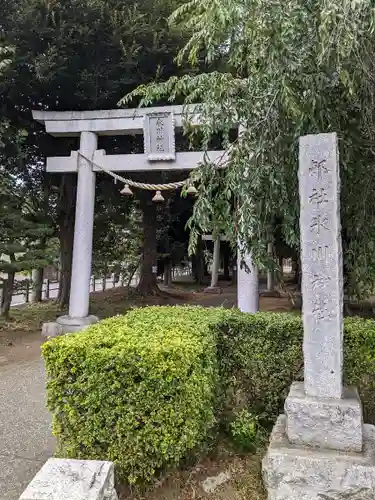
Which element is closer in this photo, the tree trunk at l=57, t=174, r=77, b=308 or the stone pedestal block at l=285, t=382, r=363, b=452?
the stone pedestal block at l=285, t=382, r=363, b=452

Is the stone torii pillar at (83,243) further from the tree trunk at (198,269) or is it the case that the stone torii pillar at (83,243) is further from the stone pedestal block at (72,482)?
the tree trunk at (198,269)

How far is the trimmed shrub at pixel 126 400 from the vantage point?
92.3 inches

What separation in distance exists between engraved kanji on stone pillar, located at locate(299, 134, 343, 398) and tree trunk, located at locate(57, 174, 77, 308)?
26.4 ft

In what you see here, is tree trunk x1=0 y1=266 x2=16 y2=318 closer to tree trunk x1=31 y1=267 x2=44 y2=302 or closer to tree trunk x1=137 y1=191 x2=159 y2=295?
tree trunk x1=31 y1=267 x2=44 y2=302

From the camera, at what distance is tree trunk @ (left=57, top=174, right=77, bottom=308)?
963 centimetres

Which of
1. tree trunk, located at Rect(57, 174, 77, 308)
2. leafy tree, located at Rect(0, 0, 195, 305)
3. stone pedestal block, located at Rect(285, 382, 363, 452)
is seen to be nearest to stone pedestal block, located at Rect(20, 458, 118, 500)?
stone pedestal block, located at Rect(285, 382, 363, 452)

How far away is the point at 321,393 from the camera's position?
2.52 metres

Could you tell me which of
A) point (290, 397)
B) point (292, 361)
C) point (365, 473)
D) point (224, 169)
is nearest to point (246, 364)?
point (292, 361)

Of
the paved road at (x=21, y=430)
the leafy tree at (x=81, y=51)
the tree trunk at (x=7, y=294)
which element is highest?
the leafy tree at (x=81, y=51)

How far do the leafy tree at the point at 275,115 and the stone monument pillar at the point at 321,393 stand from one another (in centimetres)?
47

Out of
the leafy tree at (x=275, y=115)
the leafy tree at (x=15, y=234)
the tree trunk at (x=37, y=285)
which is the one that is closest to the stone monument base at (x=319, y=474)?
the leafy tree at (x=275, y=115)

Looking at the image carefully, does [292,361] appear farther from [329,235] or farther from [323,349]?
[329,235]

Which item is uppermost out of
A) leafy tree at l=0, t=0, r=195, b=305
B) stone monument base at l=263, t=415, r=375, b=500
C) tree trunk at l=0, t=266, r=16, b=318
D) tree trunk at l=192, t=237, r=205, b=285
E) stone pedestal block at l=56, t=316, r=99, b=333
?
leafy tree at l=0, t=0, r=195, b=305

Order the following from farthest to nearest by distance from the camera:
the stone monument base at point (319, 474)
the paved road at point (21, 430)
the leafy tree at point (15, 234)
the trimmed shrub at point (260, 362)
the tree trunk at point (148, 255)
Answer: the tree trunk at point (148, 255) → the leafy tree at point (15, 234) → the trimmed shrub at point (260, 362) → the paved road at point (21, 430) → the stone monument base at point (319, 474)
